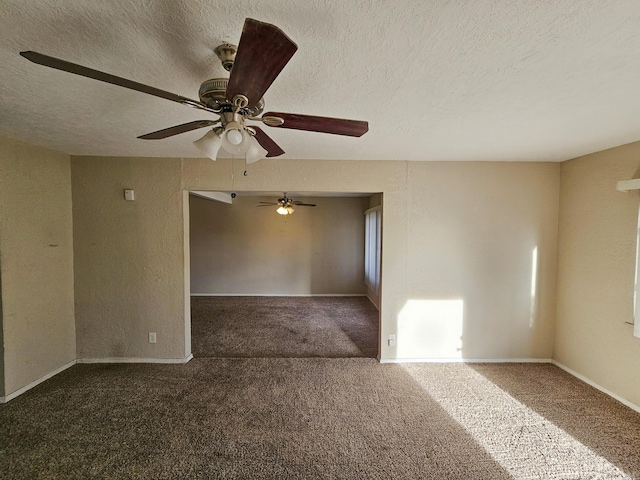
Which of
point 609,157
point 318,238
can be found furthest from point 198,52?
point 318,238

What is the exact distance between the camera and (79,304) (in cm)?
322

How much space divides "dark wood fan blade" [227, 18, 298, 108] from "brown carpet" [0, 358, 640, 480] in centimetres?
218

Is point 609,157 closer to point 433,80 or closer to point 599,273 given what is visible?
point 599,273

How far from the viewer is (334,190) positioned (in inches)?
130

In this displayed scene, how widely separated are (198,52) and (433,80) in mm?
1150

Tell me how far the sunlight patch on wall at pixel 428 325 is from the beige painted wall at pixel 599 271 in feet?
3.65

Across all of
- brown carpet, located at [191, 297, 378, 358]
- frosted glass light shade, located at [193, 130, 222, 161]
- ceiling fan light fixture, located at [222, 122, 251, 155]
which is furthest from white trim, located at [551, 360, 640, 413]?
frosted glass light shade, located at [193, 130, 222, 161]

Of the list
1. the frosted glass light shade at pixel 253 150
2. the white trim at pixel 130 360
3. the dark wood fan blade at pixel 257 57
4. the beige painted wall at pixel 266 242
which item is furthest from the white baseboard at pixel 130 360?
the beige painted wall at pixel 266 242

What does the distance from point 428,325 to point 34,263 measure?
4139mm

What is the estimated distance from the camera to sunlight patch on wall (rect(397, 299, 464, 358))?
3.35m

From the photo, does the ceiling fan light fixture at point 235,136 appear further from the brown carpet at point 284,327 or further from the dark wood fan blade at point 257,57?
the brown carpet at point 284,327

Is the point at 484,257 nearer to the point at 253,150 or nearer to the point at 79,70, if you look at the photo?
the point at 253,150

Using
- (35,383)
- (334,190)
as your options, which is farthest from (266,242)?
(35,383)

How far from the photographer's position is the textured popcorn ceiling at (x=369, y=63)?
3.43 ft
